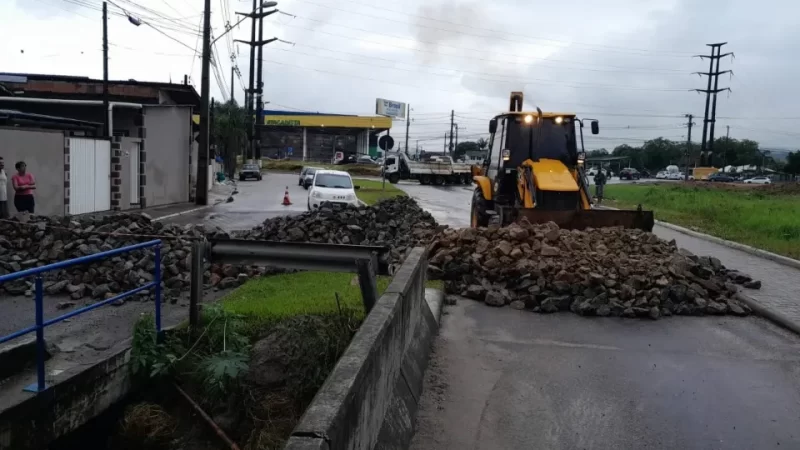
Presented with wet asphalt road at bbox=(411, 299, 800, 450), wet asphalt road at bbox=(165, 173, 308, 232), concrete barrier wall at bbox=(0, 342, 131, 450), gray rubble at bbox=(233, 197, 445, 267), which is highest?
gray rubble at bbox=(233, 197, 445, 267)

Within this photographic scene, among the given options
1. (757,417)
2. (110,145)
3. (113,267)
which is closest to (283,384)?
(757,417)

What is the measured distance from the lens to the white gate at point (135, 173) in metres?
24.9

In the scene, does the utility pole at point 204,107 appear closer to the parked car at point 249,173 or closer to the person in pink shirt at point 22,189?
the person in pink shirt at point 22,189

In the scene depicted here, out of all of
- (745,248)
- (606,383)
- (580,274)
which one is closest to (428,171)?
(745,248)

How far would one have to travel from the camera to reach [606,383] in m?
6.74

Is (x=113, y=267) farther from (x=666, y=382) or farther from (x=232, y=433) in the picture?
(x=666, y=382)

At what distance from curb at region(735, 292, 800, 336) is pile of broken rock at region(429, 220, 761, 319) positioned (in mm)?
171

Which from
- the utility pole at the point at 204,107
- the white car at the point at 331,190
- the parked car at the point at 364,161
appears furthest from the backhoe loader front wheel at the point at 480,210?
the parked car at the point at 364,161

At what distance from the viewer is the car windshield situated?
24678 mm

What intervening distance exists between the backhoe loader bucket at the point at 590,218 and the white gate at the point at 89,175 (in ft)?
47.7

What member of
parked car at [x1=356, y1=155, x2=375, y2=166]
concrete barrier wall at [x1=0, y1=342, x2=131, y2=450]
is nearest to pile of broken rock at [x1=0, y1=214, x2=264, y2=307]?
concrete barrier wall at [x1=0, y1=342, x2=131, y2=450]

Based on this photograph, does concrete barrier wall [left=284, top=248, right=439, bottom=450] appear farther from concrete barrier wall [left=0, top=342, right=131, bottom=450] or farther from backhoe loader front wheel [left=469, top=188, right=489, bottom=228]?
backhoe loader front wheel [left=469, top=188, right=489, bottom=228]

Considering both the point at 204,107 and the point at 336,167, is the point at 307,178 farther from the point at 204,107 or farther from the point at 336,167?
the point at 336,167

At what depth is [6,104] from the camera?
92.8ft
